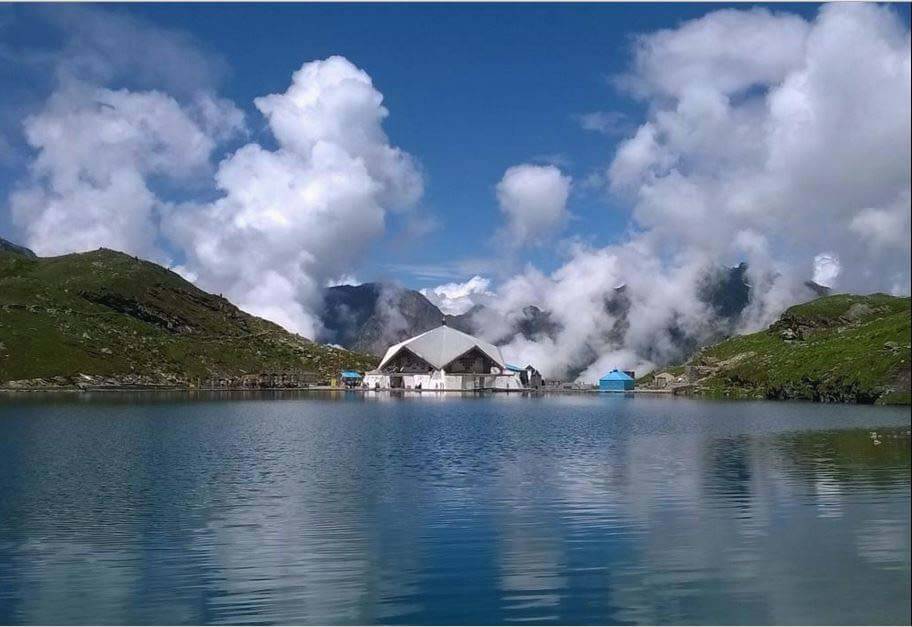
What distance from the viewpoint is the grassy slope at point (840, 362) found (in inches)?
561

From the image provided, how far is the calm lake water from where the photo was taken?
17141 millimetres

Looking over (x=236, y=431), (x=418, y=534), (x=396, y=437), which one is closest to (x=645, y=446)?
(x=396, y=437)

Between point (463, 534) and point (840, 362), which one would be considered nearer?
point (463, 534)

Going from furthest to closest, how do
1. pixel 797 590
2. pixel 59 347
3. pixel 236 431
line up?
pixel 59 347 → pixel 236 431 → pixel 797 590

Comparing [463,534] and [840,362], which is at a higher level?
[840,362]

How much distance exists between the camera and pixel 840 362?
275ft

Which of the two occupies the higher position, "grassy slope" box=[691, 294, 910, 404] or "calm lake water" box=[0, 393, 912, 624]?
"grassy slope" box=[691, 294, 910, 404]

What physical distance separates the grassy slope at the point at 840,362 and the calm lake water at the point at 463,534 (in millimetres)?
1953

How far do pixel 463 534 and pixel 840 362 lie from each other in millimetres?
72169

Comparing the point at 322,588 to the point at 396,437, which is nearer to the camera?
the point at 322,588

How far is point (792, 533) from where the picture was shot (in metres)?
21.1

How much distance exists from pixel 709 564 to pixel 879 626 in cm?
660

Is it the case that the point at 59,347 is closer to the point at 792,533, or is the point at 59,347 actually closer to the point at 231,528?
the point at 231,528

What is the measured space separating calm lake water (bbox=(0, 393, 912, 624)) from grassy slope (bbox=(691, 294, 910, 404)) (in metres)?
1.95
